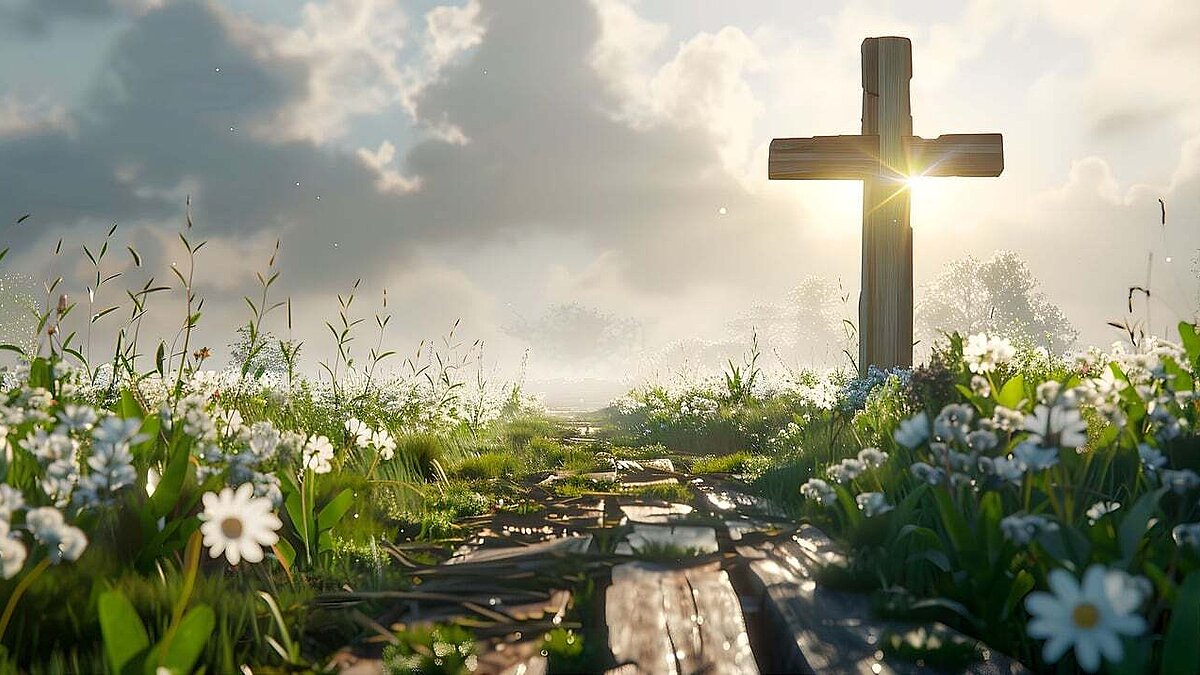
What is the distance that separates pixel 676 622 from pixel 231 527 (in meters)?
1.32

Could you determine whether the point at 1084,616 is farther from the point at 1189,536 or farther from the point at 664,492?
the point at 664,492

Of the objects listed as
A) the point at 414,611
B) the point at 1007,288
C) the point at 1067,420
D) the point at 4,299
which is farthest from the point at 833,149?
the point at 1007,288

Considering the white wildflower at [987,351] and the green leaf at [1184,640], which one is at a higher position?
the white wildflower at [987,351]

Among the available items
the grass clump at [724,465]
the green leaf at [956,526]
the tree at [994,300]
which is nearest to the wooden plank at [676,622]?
the green leaf at [956,526]

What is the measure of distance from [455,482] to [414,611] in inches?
104

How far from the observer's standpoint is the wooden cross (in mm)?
7043

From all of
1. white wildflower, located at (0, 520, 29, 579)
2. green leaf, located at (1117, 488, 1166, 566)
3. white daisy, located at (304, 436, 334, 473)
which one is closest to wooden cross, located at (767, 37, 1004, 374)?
green leaf, located at (1117, 488, 1166, 566)

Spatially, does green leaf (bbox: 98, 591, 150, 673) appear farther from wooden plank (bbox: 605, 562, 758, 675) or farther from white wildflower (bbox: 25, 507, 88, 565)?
wooden plank (bbox: 605, 562, 758, 675)

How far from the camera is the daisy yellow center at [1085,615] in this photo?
54.1 inches

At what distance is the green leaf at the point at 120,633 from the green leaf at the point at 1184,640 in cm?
240

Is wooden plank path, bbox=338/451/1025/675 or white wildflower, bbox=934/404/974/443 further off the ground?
white wildflower, bbox=934/404/974/443

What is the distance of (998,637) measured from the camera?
2.27 meters

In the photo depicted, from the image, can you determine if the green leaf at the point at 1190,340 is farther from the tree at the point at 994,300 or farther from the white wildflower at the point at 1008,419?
the tree at the point at 994,300

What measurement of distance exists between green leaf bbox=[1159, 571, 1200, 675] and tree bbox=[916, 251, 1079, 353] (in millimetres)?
53250
